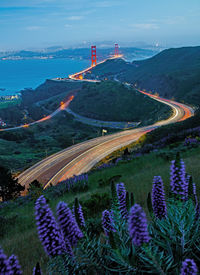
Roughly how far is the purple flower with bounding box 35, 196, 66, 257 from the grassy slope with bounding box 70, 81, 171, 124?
342 ft

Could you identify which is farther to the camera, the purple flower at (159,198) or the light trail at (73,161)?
the light trail at (73,161)

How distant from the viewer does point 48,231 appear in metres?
2.27

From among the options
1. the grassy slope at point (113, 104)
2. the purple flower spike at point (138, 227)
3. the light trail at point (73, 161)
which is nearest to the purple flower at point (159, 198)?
the purple flower spike at point (138, 227)

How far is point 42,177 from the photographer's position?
137 feet

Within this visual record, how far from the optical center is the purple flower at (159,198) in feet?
9.36

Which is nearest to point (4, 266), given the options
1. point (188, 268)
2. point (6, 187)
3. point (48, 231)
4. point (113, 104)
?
point (48, 231)

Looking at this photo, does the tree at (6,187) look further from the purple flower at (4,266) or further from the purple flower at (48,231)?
the purple flower at (4,266)

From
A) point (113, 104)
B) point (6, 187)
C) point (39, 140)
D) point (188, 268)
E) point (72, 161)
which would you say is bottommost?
point (39, 140)

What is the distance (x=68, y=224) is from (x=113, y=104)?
427 ft

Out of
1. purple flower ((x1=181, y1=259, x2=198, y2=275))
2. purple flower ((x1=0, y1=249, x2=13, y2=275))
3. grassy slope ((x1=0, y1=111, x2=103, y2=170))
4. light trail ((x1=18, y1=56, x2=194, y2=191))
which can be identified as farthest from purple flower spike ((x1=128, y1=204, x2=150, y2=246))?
grassy slope ((x1=0, y1=111, x2=103, y2=170))

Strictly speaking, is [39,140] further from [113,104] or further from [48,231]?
[48,231]

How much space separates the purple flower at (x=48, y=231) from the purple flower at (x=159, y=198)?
1235mm

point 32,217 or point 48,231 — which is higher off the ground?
point 48,231

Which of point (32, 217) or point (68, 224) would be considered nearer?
point (68, 224)
